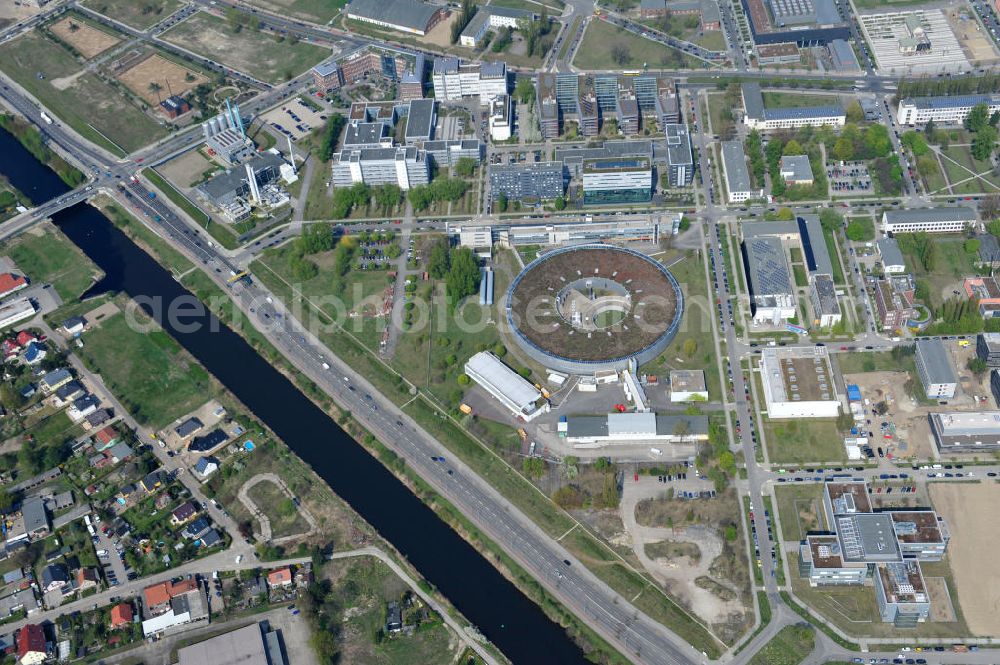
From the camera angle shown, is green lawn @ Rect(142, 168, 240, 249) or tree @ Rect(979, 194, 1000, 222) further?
green lawn @ Rect(142, 168, 240, 249)

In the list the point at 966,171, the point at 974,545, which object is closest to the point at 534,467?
the point at 974,545

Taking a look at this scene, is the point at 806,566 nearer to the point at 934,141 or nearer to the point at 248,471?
the point at 248,471

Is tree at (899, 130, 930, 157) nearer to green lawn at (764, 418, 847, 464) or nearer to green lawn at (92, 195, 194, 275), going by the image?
green lawn at (764, 418, 847, 464)

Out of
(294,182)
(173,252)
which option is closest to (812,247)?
(294,182)

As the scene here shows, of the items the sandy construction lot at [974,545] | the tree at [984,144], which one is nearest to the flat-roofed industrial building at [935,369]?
the sandy construction lot at [974,545]

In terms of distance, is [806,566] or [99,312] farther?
[99,312]

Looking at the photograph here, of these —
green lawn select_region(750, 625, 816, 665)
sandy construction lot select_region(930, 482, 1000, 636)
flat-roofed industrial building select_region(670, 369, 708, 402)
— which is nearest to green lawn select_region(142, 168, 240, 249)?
flat-roofed industrial building select_region(670, 369, 708, 402)

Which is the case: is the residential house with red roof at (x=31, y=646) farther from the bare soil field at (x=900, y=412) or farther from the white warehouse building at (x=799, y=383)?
the bare soil field at (x=900, y=412)
